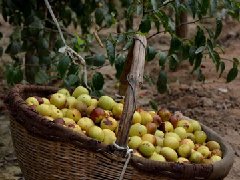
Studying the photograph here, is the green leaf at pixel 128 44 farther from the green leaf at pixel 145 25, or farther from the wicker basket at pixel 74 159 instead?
the wicker basket at pixel 74 159

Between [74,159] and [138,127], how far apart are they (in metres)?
0.42

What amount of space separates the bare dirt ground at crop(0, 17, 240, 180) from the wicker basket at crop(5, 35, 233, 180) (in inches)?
51.6

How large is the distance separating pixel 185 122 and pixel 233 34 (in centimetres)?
554

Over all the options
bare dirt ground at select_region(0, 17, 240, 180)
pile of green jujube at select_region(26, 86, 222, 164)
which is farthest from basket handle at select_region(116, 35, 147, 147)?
bare dirt ground at select_region(0, 17, 240, 180)

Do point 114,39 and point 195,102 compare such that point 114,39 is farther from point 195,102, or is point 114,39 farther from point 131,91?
point 195,102

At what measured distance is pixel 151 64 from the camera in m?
6.78

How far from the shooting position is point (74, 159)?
2188 mm

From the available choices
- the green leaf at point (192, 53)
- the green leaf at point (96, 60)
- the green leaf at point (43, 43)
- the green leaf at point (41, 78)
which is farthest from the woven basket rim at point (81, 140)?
the green leaf at point (43, 43)

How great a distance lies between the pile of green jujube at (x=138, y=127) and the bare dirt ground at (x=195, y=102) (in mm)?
1173

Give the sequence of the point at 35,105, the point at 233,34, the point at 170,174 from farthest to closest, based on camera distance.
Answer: the point at 233,34
the point at 35,105
the point at 170,174

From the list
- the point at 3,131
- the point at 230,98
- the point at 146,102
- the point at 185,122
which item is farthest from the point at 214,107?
the point at 185,122

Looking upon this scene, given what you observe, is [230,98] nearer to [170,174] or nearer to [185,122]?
[185,122]

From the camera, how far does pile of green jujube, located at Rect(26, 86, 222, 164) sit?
2.36m

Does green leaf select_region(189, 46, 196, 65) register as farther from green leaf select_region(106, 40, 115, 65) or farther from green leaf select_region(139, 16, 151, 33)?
green leaf select_region(106, 40, 115, 65)
